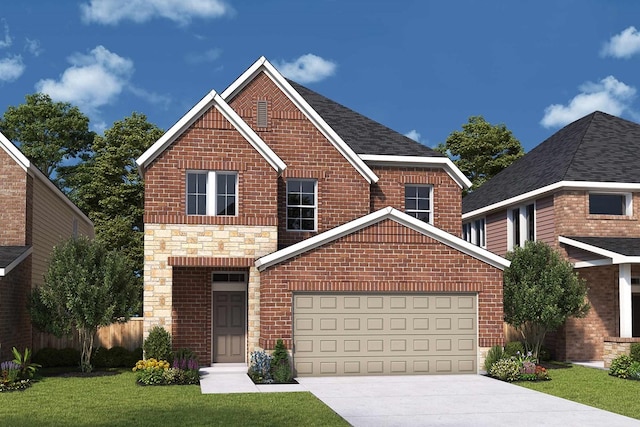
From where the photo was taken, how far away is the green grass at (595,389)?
16453 mm

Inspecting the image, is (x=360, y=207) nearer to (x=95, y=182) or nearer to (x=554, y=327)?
(x=554, y=327)

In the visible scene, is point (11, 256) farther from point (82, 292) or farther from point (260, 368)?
point (260, 368)

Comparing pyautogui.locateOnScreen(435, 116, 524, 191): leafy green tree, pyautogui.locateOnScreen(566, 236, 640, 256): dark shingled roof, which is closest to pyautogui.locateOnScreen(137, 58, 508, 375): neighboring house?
pyautogui.locateOnScreen(566, 236, 640, 256): dark shingled roof

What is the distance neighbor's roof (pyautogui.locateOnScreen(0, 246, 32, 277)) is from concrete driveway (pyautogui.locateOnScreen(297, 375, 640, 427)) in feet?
28.6

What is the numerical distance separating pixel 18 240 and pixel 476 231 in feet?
66.8

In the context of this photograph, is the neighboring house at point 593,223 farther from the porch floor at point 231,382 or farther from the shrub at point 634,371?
the porch floor at point 231,382

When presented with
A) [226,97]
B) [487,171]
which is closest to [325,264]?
[226,97]

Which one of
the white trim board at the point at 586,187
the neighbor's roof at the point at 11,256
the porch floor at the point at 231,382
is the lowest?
the porch floor at the point at 231,382

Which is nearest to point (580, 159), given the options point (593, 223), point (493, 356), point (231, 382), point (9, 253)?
point (593, 223)

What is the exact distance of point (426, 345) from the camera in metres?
22.1

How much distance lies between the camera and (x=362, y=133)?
28656mm

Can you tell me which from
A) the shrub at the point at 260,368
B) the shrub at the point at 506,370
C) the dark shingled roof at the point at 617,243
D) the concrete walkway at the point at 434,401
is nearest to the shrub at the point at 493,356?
the shrub at the point at 506,370

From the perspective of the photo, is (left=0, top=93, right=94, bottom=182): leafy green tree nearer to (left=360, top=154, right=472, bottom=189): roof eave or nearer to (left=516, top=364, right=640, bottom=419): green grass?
(left=360, top=154, right=472, bottom=189): roof eave

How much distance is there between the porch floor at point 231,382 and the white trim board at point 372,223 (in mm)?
3190
